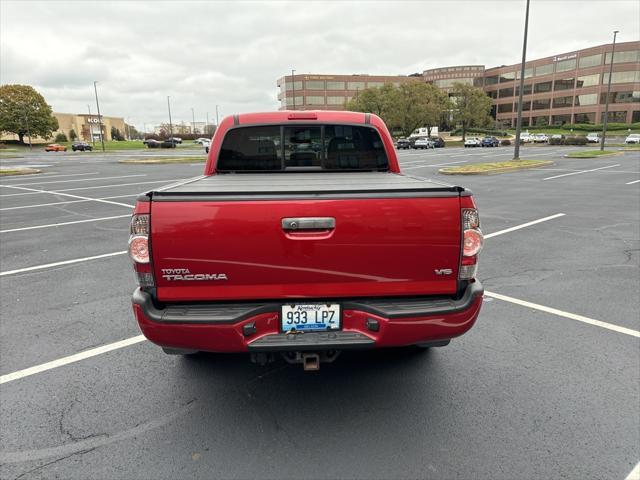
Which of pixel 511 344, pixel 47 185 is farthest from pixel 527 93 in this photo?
pixel 511 344

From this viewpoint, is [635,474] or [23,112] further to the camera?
[23,112]

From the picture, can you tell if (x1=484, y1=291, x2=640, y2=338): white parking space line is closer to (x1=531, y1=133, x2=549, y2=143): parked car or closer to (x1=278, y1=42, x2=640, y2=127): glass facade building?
(x1=531, y1=133, x2=549, y2=143): parked car

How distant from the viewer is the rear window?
14.9 ft

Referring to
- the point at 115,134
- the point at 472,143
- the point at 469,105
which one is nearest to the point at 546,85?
the point at 469,105

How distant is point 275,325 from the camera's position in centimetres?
267

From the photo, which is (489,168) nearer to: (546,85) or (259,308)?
(259,308)

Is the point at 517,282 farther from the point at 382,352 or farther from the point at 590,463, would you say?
the point at 590,463

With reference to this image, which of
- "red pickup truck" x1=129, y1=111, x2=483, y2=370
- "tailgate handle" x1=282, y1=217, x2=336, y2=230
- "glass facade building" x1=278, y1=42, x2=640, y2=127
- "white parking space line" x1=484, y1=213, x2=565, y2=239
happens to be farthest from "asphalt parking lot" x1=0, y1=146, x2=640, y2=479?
"glass facade building" x1=278, y1=42, x2=640, y2=127

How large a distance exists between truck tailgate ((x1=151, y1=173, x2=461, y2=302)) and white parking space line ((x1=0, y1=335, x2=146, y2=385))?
67.2 inches

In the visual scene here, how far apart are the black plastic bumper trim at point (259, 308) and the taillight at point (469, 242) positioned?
17 cm

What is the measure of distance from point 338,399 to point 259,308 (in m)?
1.06

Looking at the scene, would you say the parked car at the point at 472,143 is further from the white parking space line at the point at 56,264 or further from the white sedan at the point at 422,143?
the white parking space line at the point at 56,264

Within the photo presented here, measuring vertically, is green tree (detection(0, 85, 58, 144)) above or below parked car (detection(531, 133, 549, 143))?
above

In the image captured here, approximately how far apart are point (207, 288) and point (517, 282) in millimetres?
4387
